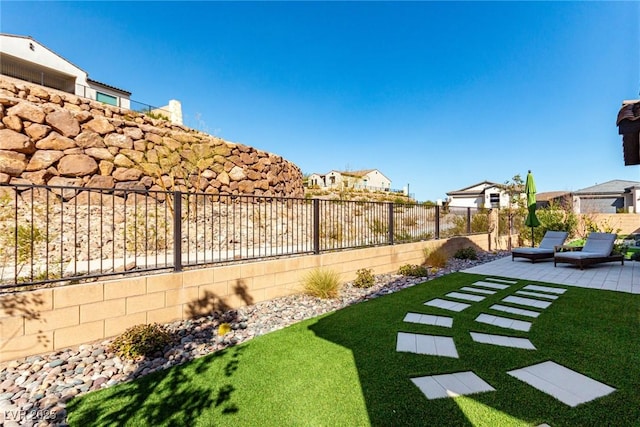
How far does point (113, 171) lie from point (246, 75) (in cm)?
932

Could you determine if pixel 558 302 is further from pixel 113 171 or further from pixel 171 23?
pixel 171 23

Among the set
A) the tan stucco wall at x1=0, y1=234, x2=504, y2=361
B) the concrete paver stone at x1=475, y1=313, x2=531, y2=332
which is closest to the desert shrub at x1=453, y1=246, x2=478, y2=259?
the concrete paver stone at x1=475, y1=313, x2=531, y2=332

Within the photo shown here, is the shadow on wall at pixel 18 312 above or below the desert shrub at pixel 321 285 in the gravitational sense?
above

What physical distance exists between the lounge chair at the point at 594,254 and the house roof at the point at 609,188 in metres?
29.8

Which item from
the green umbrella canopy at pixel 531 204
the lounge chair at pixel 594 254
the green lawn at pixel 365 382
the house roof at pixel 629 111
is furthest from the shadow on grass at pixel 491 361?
the green umbrella canopy at pixel 531 204

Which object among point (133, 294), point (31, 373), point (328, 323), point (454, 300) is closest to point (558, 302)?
point (454, 300)

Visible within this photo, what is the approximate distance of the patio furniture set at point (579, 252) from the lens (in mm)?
8039

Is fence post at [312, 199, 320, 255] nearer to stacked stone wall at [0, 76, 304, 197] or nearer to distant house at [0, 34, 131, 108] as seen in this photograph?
stacked stone wall at [0, 76, 304, 197]

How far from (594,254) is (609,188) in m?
34.7

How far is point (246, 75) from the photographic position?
52.1 ft

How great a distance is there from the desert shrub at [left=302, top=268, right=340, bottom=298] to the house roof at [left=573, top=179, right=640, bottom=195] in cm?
3811

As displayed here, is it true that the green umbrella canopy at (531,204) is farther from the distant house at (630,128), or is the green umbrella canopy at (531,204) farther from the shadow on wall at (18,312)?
the shadow on wall at (18,312)

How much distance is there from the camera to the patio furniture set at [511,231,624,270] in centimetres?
804

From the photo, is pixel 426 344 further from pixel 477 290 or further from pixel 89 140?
pixel 89 140
